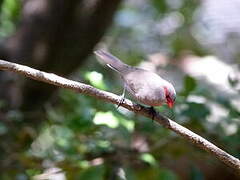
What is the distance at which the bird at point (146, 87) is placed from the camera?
1757mm

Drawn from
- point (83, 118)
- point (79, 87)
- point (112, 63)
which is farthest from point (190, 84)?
point (79, 87)

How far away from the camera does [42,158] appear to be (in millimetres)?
2516

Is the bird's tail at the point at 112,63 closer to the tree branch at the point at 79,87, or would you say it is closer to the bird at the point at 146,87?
the bird at the point at 146,87

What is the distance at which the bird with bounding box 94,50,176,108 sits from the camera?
1757 mm

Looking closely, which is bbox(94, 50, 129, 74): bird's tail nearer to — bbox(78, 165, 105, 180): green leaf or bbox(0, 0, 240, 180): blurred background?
bbox(0, 0, 240, 180): blurred background

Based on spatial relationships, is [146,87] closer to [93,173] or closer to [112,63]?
[112,63]

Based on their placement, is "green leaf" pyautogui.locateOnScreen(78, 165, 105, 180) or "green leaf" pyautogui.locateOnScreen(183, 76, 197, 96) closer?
"green leaf" pyautogui.locateOnScreen(78, 165, 105, 180)

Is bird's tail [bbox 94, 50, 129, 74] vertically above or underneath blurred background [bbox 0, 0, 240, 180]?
above

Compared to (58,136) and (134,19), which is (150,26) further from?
(58,136)

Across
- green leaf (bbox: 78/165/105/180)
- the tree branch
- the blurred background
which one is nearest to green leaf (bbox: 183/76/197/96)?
the blurred background

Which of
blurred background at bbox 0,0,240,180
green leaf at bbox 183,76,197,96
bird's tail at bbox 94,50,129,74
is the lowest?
blurred background at bbox 0,0,240,180

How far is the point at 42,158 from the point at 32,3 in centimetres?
80

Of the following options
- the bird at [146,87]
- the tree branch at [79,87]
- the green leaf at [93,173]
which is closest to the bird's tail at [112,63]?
the bird at [146,87]

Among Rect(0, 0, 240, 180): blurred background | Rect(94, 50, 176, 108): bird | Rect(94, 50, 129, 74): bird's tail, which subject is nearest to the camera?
Rect(94, 50, 176, 108): bird
